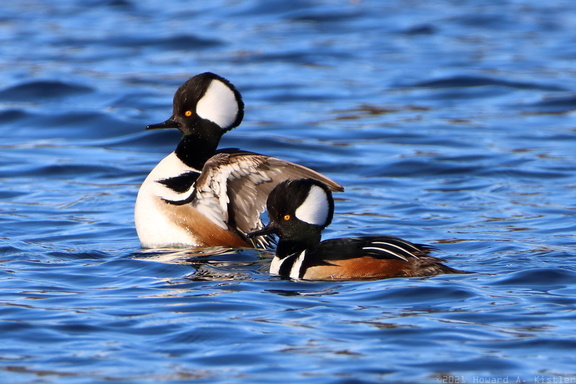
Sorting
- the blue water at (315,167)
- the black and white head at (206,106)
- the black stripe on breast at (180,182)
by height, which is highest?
the black and white head at (206,106)

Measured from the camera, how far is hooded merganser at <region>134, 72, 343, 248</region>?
8.75m

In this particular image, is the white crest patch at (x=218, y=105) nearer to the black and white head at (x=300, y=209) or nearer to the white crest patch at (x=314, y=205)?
the black and white head at (x=300, y=209)

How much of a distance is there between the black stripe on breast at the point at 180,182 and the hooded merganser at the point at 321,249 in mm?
1080

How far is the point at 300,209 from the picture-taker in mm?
7914

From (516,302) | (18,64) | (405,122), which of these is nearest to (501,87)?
(405,122)

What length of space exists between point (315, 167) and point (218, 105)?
13.1ft

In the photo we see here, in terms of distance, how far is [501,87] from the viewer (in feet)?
53.5

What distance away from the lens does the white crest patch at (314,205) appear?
7.89 meters

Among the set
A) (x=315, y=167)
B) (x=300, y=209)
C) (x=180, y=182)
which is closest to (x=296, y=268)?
(x=300, y=209)

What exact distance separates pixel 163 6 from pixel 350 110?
833 centimetres

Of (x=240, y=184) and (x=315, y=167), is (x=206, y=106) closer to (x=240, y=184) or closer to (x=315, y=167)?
(x=240, y=184)

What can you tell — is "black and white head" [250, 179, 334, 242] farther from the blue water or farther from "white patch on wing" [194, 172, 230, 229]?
"white patch on wing" [194, 172, 230, 229]

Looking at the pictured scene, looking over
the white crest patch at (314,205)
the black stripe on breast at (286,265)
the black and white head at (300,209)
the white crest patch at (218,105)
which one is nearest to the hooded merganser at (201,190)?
the white crest patch at (218,105)

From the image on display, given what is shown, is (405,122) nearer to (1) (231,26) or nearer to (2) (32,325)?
(1) (231,26)
